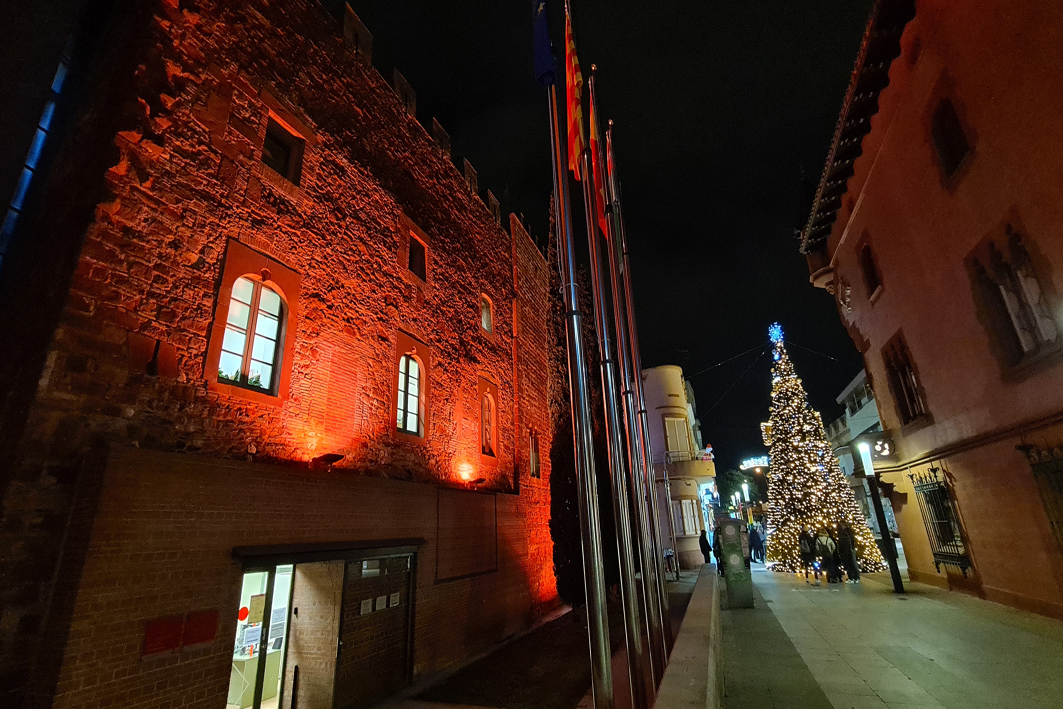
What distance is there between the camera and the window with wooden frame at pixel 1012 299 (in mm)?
8336

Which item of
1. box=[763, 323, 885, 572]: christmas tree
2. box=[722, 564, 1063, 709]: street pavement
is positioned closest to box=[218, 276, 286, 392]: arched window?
box=[722, 564, 1063, 709]: street pavement

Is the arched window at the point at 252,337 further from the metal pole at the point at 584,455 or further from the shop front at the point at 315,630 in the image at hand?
the metal pole at the point at 584,455

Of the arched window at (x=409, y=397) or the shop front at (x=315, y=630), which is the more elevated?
the arched window at (x=409, y=397)

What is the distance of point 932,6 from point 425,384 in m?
12.9

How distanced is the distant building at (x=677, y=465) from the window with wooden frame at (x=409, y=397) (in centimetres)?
1923

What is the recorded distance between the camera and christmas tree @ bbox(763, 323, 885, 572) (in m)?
19.3

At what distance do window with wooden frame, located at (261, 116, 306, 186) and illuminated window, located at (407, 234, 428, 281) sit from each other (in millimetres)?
3333

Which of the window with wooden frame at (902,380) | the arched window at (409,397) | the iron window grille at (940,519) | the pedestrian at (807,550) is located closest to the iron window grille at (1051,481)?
the iron window grille at (940,519)

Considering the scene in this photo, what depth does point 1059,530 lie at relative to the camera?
8391 millimetres

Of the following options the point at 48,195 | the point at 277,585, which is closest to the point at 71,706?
the point at 277,585

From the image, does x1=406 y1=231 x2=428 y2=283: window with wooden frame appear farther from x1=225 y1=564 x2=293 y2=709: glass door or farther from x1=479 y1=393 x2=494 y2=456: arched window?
x1=225 y1=564 x2=293 y2=709: glass door

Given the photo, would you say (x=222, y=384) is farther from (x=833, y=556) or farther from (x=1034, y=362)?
(x=833, y=556)

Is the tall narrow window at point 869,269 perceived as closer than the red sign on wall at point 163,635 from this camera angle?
No

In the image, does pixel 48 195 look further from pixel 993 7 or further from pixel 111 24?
pixel 993 7
